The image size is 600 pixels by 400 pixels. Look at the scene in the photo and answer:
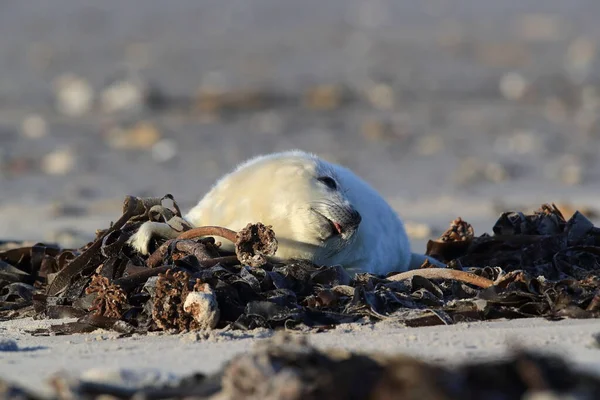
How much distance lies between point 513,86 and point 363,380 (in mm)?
13915

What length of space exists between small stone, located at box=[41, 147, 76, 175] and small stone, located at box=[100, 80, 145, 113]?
2.68 m

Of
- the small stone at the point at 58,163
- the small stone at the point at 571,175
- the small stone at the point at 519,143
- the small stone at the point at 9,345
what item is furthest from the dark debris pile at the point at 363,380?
the small stone at the point at 519,143

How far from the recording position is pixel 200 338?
3.62 m

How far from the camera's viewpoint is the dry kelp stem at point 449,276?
13.8 ft

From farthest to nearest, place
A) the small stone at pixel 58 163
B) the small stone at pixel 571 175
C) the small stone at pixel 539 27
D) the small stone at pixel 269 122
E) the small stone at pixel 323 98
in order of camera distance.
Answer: the small stone at pixel 539 27
the small stone at pixel 323 98
the small stone at pixel 269 122
the small stone at pixel 58 163
the small stone at pixel 571 175

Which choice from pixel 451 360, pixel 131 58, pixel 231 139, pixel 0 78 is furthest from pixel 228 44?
pixel 451 360

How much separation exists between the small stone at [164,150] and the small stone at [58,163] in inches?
35.0

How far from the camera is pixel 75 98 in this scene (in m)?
14.3

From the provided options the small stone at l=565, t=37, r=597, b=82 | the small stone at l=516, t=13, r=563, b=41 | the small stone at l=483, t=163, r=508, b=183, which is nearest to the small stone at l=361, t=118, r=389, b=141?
the small stone at l=483, t=163, r=508, b=183

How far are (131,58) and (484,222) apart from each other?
1162 centimetres

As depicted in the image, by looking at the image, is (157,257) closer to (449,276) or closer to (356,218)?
(356,218)

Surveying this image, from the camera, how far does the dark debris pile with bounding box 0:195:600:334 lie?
3.86 m

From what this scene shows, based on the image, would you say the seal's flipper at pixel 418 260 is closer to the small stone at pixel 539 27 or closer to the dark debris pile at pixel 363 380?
the dark debris pile at pixel 363 380

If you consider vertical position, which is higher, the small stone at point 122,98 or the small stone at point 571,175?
the small stone at point 122,98
